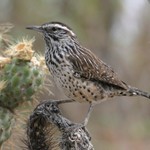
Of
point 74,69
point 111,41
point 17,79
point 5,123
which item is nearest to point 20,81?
point 17,79

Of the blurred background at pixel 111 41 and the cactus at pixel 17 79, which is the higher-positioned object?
the blurred background at pixel 111 41

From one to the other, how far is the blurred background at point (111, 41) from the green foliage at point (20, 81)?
4.22 metres

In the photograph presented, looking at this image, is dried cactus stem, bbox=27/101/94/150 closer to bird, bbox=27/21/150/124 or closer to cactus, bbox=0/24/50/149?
cactus, bbox=0/24/50/149

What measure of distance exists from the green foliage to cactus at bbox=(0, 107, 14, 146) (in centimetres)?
6

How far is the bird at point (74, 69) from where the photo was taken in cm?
453

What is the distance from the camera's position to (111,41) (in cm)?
902

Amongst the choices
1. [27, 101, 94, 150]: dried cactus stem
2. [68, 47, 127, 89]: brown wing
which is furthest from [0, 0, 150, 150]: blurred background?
[27, 101, 94, 150]: dried cactus stem

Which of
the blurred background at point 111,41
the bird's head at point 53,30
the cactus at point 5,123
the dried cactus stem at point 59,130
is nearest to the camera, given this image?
the dried cactus stem at point 59,130

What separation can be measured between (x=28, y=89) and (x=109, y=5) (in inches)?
224

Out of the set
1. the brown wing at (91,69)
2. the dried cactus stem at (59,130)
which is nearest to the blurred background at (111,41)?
the brown wing at (91,69)

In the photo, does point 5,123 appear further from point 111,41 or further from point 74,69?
point 111,41

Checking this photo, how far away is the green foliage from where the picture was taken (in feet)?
11.8

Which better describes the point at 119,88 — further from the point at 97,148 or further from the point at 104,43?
the point at 104,43

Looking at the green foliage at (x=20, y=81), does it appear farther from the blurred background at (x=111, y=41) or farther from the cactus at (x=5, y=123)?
the blurred background at (x=111, y=41)
